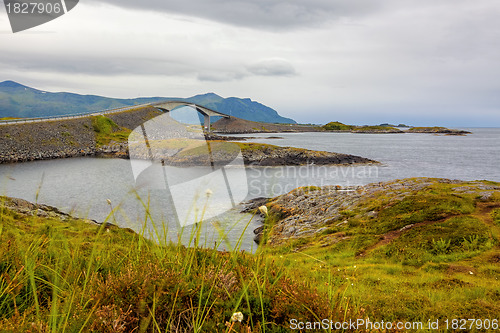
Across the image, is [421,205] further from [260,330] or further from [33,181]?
[33,181]

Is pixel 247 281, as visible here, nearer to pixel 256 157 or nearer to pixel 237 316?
pixel 237 316

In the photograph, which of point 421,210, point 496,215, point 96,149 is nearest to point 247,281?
point 496,215

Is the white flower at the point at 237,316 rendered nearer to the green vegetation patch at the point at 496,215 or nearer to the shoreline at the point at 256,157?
the green vegetation patch at the point at 496,215

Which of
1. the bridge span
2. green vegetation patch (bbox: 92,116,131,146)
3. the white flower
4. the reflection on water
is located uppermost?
the bridge span

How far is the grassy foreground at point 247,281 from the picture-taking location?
2934 millimetres

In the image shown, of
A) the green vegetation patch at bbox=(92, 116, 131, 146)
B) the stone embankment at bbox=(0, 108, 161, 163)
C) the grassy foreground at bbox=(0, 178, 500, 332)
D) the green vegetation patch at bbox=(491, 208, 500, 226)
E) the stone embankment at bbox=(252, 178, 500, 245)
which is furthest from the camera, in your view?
the green vegetation patch at bbox=(92, 116, 131, 146)

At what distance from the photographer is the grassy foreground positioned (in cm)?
293

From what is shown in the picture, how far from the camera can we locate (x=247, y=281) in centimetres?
359

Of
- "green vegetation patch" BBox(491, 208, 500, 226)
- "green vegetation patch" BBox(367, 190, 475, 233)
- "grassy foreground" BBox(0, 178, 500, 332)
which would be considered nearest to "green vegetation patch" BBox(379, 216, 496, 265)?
"grassy foreground" BBox(0, 178, 500, 332)

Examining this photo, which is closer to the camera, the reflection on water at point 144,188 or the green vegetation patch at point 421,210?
the green vegetation patch at point 421,210

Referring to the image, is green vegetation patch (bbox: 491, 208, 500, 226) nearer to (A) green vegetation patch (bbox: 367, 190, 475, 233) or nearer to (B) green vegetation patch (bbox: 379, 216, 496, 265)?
(B) green vegetation patch (bbox: 379, 216, 496, 265)

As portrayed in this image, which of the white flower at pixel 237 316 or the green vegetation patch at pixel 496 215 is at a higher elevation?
the white flower at pixel 237 316

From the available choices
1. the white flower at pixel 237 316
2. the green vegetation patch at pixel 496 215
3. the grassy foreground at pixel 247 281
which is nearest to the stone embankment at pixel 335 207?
the green vegetation patch at pixel 496 215

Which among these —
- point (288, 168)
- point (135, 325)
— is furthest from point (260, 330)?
point (288, 168)
